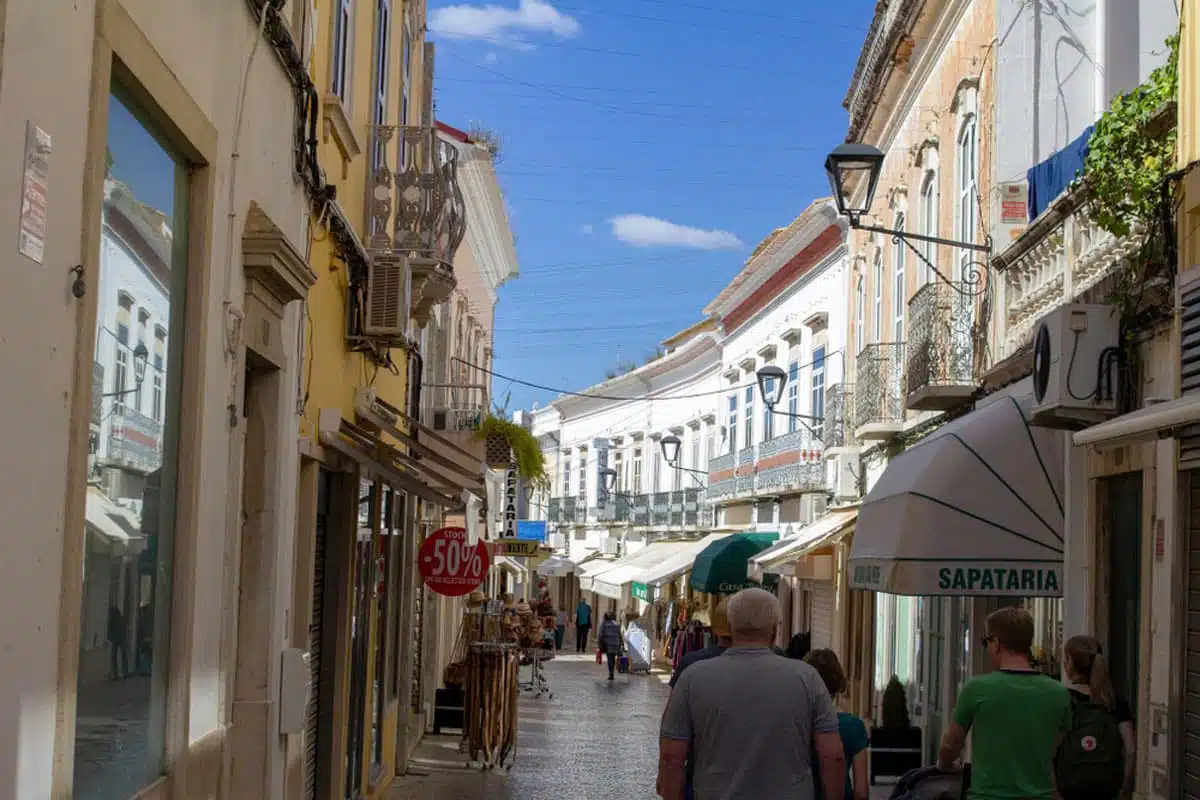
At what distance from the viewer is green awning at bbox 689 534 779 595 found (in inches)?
1046

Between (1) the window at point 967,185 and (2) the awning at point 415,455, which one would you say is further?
(1) the window at point 967,185

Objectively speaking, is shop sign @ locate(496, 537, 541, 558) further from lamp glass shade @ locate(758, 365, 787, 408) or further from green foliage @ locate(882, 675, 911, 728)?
green foliage @ locate(882, 675, 911, 728)

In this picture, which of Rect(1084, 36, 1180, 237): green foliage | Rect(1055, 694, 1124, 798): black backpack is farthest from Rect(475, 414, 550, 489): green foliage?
Rect(1055, 694, 1124, 798): black backpack

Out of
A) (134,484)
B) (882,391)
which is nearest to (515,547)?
(882,391)

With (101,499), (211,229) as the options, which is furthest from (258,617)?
(101,499)

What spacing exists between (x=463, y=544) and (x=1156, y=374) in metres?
8.70

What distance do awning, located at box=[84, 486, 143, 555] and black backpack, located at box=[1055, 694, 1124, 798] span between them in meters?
4.13

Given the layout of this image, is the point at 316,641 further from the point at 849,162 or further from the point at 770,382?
the point at 770,382

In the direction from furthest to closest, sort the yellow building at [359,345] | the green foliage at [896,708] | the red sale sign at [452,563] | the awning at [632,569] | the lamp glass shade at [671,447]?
the lamp glass shade at [671,447] → the awning at [632,569] → the green foliage at [896,708] → the red sale sign at [452,563] → the yellow building at [359,345]

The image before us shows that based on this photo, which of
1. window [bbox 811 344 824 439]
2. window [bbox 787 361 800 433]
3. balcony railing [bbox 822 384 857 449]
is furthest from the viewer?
window [bbox 787 361 800 433]

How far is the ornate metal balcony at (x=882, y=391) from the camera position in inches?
730

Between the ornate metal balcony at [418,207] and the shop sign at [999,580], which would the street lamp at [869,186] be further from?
the shop sign at [999,580]

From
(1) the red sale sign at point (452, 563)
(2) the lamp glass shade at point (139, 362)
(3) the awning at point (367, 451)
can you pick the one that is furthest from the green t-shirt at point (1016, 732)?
(1) the red sale sign at point (452, 563)

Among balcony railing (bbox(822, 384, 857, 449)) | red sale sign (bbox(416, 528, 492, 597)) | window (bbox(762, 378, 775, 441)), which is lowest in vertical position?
red sale sign (bbox(416, 528, 492, 597))
